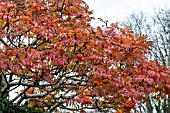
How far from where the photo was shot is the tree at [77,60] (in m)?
5.98

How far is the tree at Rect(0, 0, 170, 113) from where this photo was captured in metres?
5.98

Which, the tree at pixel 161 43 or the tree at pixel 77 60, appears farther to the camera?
the tree at pixel 161 43

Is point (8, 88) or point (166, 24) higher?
point (166, 24)

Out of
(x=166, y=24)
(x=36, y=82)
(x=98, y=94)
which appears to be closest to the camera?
(x=98, y=94)

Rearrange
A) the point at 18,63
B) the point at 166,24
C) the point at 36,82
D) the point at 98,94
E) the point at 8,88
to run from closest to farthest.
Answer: the point at 18,63, the point at 98,94, the point at 36,82, the point at 8,88, the point at 166,24

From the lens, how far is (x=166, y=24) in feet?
61.9

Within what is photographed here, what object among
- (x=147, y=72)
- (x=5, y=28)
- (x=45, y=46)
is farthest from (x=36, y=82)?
(x=147, y=72)

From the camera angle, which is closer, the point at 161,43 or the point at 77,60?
the point at 77,60

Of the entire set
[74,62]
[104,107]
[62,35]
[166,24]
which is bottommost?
[104,107]

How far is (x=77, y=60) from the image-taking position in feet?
20.5

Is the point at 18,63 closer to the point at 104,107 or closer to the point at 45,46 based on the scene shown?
the point at 45,46

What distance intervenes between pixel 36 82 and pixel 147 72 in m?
2.19

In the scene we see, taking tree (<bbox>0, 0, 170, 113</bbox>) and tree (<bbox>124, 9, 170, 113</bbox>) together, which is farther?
tree (<bbox>124, 9, 170, 113</bbox>)

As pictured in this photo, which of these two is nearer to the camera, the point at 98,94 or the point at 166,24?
the point at 98,94
